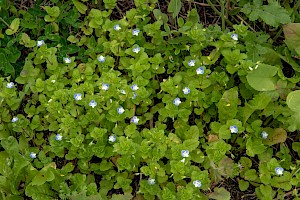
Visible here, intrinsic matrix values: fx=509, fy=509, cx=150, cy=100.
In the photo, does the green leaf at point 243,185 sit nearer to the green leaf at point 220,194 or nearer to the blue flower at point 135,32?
the green leaf at point 220,194

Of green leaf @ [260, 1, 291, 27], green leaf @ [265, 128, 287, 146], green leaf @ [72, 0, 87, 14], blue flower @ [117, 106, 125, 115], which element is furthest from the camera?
green leaf @ [72, 0, 87, 14]

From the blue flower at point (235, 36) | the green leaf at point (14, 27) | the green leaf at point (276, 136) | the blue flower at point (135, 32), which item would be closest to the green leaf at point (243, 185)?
the green leaf at point (276, 136)

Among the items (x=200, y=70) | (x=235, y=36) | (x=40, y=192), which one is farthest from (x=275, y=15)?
(x=40, y=192)

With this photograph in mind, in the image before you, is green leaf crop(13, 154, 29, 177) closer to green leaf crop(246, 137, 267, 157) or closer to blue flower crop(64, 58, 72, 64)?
blue flower crop(64, 58, 72, 64)

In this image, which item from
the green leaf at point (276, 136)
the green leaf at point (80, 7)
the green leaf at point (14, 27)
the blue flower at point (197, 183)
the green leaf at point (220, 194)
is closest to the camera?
the blue flower at point (197, 183)

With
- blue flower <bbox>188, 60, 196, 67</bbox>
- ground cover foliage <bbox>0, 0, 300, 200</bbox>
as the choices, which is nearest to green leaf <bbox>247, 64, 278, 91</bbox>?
ground cover foliage <bbox>0, 0, 300, 200</bbox>

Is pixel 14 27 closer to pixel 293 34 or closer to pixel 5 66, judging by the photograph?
pixel 5 66

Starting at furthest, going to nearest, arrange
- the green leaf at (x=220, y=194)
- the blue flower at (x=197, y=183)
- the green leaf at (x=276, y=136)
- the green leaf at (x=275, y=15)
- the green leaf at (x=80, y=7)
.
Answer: the green leaf at (x=80, y=7), the green leaf at (x=275, y=15), the green leaf at (x=276, y=136), the green leaf at (x=220, y=194), the blue flower at (x=197, y=183)
